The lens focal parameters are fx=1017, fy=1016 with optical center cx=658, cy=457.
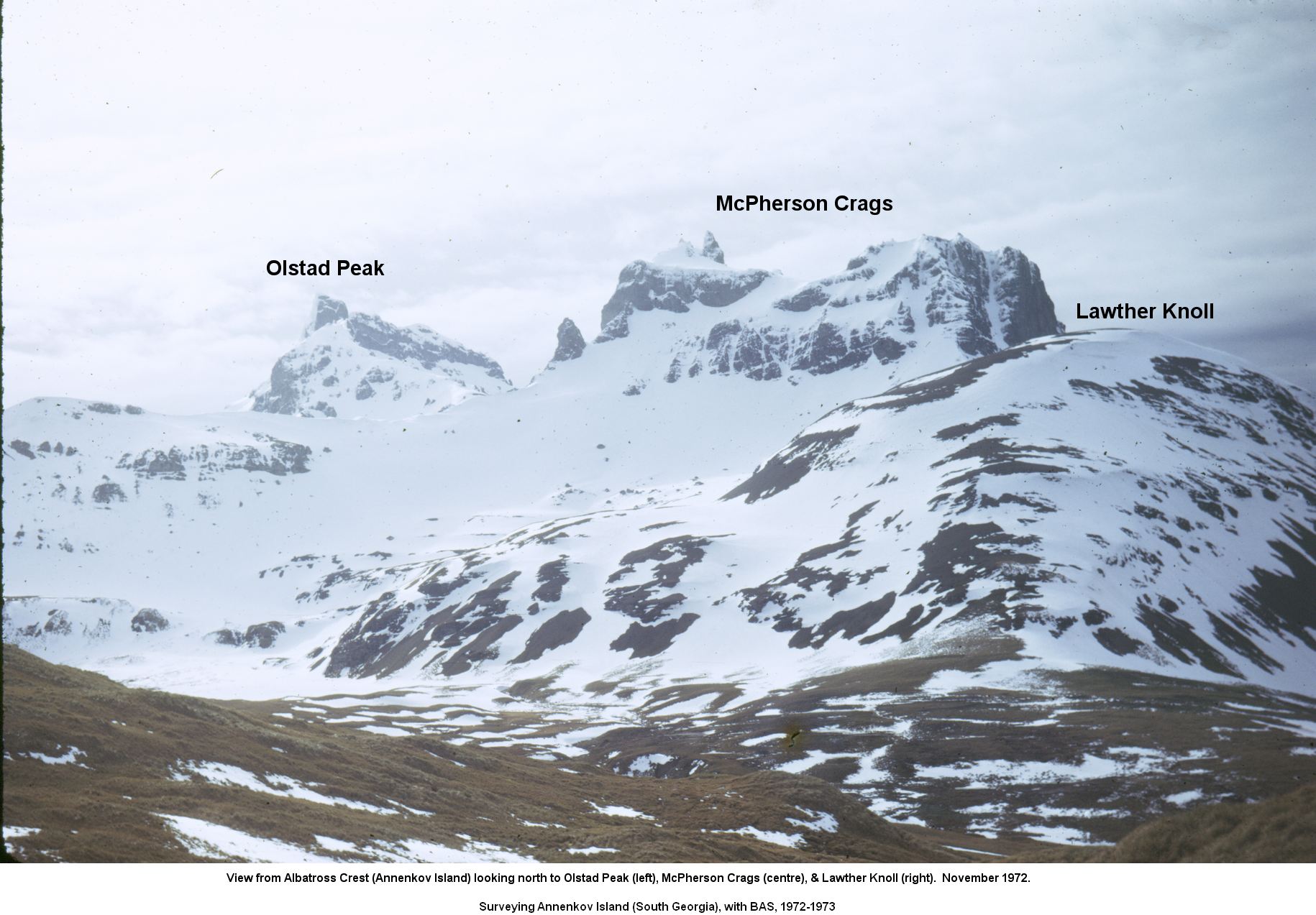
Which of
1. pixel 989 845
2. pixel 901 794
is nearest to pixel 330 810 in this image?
pixel 989 845

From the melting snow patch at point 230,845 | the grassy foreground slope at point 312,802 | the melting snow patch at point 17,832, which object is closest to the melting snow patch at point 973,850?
the grassy foreground slope at point 312,802

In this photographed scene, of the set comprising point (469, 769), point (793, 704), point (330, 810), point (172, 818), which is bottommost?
point (793, 704)

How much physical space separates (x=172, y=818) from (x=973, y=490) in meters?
175

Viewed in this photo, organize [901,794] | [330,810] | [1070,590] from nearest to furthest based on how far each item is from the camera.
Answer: [330,810], [901,794], [1070,590]

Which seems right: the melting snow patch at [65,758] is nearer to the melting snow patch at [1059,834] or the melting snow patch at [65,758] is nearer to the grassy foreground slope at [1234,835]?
the grassy foreground slope at [1234,835]

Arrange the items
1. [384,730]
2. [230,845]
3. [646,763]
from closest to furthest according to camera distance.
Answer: [230,845] → [646,763] → [384,730]

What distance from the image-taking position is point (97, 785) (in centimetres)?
3788

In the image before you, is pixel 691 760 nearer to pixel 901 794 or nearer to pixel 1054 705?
pixel 901 794

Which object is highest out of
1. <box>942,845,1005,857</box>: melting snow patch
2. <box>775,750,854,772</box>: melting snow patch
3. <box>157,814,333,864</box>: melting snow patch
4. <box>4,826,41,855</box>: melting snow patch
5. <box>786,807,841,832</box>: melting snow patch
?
<box>4,826,41,855</box>: melting snow patch

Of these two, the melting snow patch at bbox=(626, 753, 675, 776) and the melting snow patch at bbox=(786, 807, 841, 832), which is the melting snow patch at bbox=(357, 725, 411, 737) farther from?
the melting snow patch at bbox=(786, 807, 841, 832)

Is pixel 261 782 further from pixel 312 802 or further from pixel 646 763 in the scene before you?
pixel 646 763

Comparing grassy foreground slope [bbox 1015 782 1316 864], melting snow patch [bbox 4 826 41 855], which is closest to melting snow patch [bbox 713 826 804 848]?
grassy foreground slope [bbox 1015 782 1316 864]

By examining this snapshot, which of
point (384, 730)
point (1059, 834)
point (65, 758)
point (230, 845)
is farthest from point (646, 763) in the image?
point (230, 845)

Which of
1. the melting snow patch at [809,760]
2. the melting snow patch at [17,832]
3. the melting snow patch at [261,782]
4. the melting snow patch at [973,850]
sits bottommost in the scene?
the melting snow patch at [809,760]
